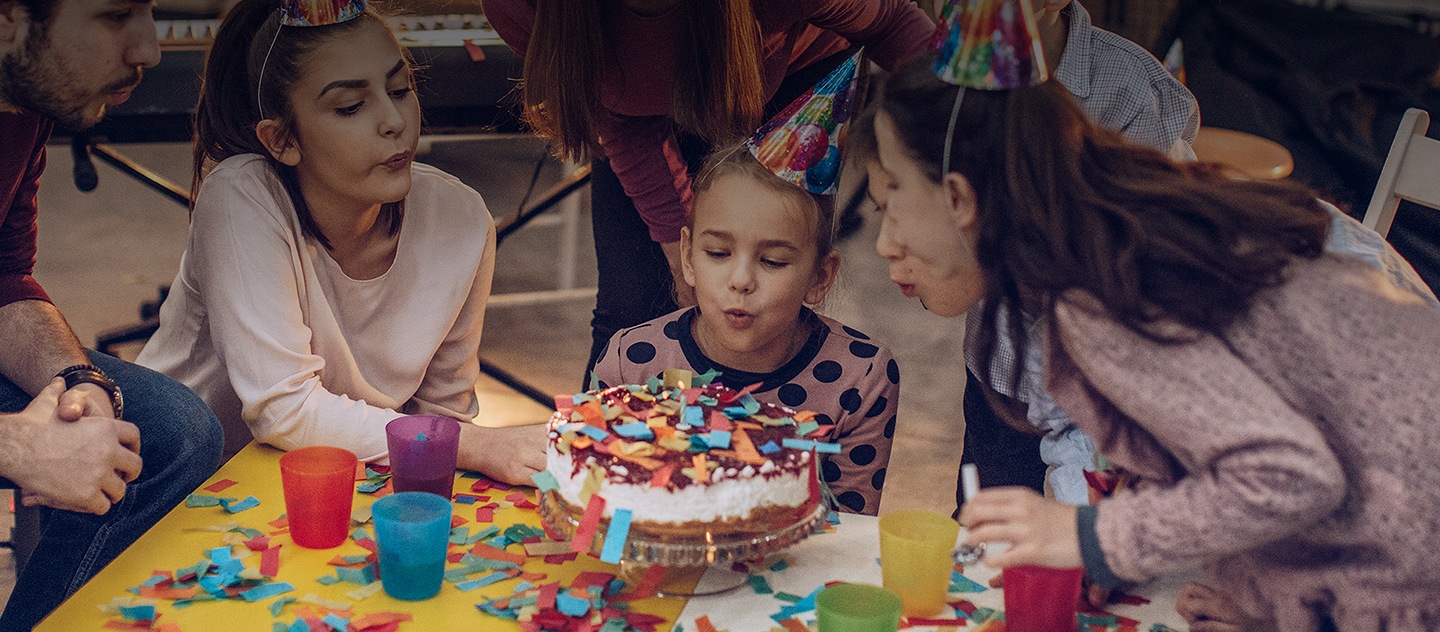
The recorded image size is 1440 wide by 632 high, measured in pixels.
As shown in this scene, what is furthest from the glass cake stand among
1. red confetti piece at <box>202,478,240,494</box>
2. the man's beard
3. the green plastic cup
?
the man's beard

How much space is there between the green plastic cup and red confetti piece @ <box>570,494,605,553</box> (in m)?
0.24

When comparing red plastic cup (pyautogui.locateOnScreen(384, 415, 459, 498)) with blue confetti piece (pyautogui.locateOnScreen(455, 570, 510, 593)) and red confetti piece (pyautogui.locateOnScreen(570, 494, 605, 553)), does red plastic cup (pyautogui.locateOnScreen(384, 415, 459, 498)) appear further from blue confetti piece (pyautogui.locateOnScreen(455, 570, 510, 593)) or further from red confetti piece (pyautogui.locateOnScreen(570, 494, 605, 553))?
red confetti piece (pyautogui.locateOnScreen(570, 494, 605, 553))

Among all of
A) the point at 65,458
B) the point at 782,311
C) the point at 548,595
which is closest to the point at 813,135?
the point at 782,311

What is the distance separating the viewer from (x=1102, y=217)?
1.19m

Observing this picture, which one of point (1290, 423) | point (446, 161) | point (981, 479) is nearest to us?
point (1290, 423)

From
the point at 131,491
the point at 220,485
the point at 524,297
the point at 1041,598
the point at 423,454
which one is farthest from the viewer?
the point at 524,297

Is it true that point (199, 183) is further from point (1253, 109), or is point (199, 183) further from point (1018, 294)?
point (1253, 109)

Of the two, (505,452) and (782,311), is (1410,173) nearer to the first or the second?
(782,311)

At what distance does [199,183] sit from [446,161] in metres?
4.61

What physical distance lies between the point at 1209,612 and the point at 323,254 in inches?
53.7

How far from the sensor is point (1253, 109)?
14.8ft

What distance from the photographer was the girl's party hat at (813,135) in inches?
70.7

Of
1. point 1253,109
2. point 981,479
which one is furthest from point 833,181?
point 1253,109

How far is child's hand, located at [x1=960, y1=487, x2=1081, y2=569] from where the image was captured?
1.15 m
